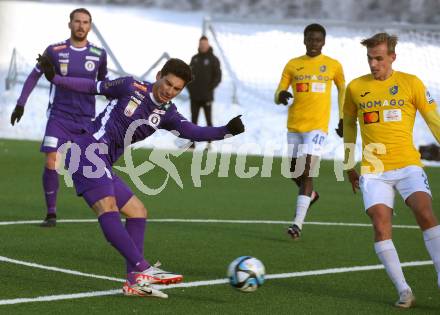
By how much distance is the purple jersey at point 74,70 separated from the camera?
44.7 feet

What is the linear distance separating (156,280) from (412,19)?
185 feet

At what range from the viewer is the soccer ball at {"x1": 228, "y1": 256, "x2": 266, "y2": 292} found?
9148mm

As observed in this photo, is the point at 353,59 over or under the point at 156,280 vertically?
over

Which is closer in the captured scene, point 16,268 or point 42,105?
point 16,268

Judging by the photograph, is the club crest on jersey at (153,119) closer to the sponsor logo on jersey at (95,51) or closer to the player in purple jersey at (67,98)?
the player in purple jersey at (67,98)

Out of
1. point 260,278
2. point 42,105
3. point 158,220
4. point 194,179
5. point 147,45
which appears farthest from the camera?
Result: point 147,45

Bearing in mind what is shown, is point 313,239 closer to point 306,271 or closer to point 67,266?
point 306,271

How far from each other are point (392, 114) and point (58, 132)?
542 cm

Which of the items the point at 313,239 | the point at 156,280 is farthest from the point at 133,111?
the point at 313,239

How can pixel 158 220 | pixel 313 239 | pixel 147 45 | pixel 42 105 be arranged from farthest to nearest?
pixel 147 45
pixel 42 105
pixel 158 220
pixel 313 239

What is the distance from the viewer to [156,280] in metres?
9.20

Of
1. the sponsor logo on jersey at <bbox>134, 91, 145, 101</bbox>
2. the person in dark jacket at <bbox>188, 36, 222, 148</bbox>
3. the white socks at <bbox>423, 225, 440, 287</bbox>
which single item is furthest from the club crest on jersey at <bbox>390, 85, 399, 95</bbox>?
the person in dark jacket at <bbox>188, 36, 222, 148</bbox>

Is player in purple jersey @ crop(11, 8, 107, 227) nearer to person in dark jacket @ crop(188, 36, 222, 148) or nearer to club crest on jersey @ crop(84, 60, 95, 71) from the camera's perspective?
club crest on jersey @ crop(84, 60, 95, 71)

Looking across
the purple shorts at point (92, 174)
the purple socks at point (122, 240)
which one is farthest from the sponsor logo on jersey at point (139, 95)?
the purple socks at point (122, 240)
